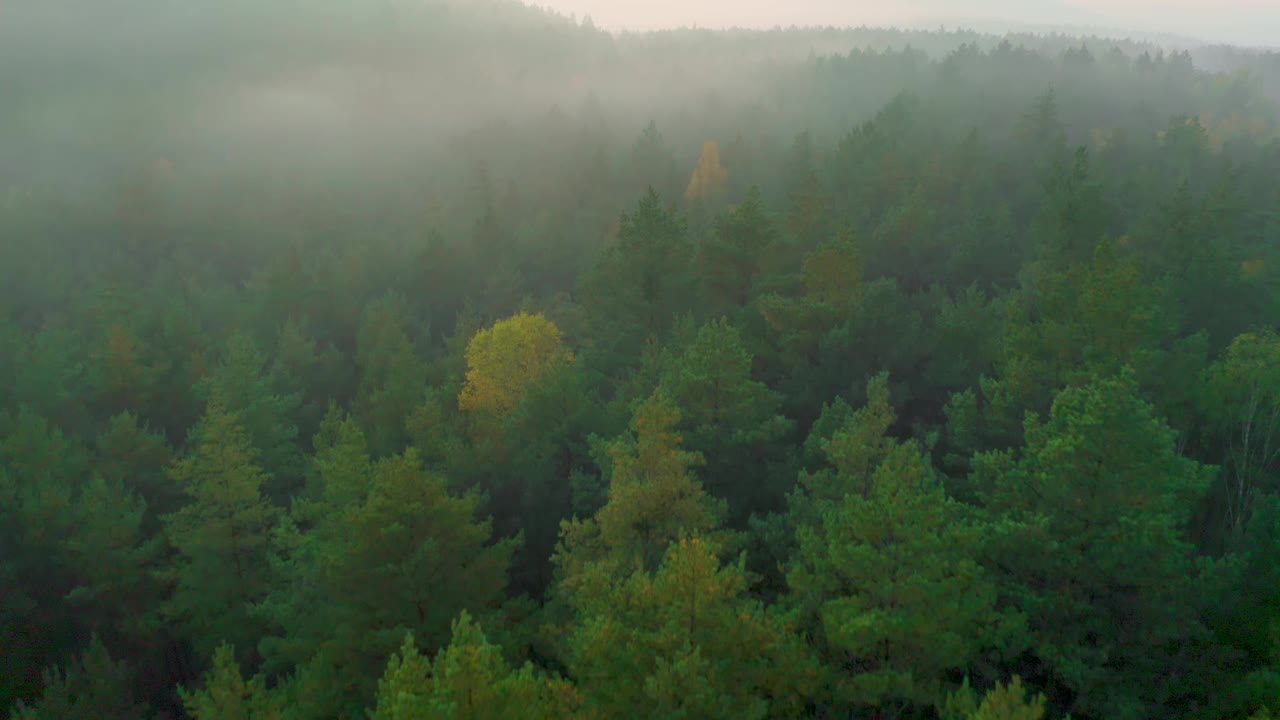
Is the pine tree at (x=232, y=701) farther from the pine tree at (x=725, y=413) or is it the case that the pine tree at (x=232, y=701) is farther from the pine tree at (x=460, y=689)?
the pine tree at (x=725, y=413)

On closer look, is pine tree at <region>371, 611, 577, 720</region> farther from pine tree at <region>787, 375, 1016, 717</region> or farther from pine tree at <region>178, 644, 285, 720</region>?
pine tree at <region>787, 375, 1016, 717</region>

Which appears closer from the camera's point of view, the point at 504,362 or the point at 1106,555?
the point at 1106,555

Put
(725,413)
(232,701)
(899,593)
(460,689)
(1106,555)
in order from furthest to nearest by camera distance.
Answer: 1. (725,413)
2. (232,701)
3. (1106,555)
4. (899,593)
5. (460,689)

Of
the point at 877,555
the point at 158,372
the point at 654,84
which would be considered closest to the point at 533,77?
the point at 654,84

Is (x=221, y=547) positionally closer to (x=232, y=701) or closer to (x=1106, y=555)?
(x=232, y=701)

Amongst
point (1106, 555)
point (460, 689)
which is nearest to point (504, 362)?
point (460, 689)

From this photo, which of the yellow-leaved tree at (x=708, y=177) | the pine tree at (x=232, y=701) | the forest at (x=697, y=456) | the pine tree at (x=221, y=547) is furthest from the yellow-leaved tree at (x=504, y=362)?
the yellow-leaved tree at (x=708, y=177)
